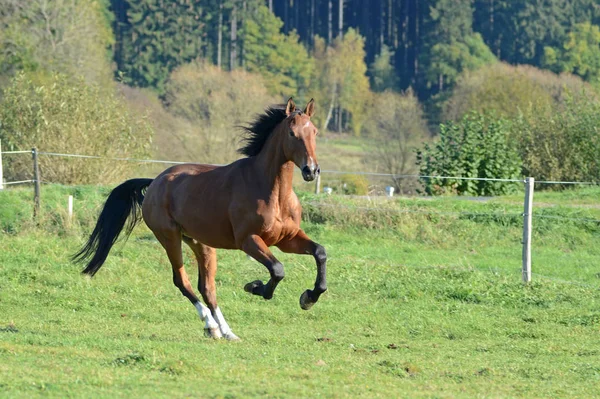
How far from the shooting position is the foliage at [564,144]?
1139 inches

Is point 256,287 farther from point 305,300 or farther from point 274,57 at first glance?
point 274,57

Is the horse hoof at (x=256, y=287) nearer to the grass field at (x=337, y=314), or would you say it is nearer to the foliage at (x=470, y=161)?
the grass field at (x=337, y=314)

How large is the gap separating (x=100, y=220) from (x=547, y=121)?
21.6m

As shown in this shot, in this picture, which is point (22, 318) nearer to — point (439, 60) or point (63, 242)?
point (63, 242)

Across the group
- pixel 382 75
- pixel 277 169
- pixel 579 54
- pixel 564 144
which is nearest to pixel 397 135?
pixel 564 144

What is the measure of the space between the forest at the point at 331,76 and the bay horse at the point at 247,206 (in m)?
12.8

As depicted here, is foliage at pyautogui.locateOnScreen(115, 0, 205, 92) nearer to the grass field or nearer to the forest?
the forest

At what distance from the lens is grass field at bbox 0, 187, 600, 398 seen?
305 inches

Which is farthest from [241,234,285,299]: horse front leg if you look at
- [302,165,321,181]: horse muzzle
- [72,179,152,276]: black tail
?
[72,179,152,276]: black tail

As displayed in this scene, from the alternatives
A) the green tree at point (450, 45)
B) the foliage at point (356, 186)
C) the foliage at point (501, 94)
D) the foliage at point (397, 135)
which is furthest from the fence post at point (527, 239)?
the green tree at point (450, 45)

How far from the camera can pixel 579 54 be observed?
8156 cm

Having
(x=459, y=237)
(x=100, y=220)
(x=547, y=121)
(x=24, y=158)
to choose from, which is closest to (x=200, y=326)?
(x=100, y=220)

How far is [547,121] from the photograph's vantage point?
30844 mm

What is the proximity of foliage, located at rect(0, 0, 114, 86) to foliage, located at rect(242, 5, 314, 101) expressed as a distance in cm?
3021
